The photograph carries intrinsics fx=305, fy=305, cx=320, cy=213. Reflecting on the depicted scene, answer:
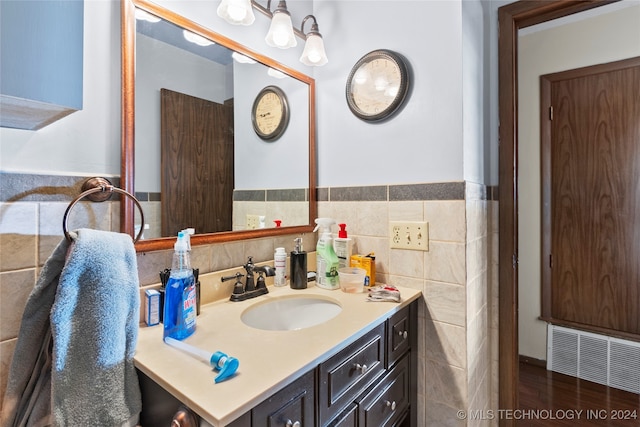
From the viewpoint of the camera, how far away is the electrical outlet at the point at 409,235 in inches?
45.1

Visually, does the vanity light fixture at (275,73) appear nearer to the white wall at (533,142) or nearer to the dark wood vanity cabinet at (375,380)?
the dark wood vanity cabinet at (375,380)

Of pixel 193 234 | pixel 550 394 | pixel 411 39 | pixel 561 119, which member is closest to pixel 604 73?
pixel 561 119

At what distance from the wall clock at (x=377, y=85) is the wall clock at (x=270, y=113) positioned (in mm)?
290

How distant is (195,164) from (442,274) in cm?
95

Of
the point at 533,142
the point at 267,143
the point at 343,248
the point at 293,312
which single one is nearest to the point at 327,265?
the point at 343,248

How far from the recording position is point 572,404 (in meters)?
1.78

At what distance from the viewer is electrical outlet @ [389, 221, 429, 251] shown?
115 centimetres

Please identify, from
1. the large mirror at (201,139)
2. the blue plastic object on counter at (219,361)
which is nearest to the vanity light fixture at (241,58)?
the large mirror at (201,139)

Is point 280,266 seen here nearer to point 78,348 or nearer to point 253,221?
point 253,221

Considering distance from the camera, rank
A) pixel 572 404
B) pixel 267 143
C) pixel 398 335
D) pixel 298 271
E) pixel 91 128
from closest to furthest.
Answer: pixel 91 128, pixel 398 335, pixel 298 271, pixel 267 143, pixel 572 404

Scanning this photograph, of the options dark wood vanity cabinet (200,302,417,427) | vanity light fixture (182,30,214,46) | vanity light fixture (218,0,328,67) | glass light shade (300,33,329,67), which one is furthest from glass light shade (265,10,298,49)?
dark wood vanity cabinet (200,302,417,427)

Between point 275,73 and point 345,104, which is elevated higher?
point 275,73

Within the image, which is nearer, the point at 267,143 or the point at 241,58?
the point at 241,58

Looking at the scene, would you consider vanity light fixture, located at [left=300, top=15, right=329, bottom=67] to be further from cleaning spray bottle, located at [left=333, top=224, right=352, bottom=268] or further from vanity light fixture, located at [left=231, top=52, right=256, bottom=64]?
cleaning spray bottle, located at [left=333, top=224, right=352, bottom=268]
